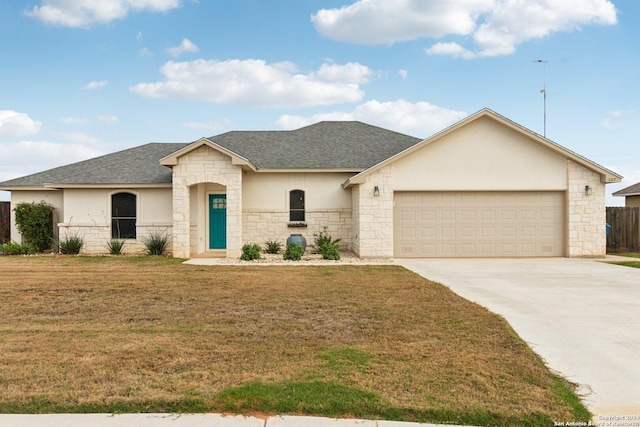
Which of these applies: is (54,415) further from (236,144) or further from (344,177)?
(236,144)

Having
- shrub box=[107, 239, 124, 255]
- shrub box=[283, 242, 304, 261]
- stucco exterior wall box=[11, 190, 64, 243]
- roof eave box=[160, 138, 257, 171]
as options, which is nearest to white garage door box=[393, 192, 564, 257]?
shrub box=[283, 242, 304, 261]

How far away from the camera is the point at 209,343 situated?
595cm

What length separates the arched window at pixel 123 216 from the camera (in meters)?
19.2

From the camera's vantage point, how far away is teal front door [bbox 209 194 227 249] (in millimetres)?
19594

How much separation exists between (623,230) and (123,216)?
21329 mm

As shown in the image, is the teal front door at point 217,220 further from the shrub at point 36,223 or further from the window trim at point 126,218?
the shrub at point 36,223

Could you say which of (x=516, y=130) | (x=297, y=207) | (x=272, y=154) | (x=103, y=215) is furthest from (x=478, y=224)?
(x=103, y=215)

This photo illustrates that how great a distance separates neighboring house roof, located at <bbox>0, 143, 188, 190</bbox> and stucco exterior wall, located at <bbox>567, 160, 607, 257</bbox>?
15400mm

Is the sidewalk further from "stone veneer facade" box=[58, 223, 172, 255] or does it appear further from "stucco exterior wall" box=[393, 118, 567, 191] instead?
"stone veneer facade" box=[58, 223, 172, 255]

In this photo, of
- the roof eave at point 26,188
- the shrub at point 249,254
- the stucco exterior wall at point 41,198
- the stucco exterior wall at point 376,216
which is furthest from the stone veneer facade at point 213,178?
the roof eave at point 26,188

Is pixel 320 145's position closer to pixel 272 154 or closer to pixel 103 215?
pixel 272 154

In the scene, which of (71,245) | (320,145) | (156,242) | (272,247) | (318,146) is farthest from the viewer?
(320,145)

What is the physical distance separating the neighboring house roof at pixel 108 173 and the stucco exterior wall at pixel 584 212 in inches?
606

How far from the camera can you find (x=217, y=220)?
1977cm
